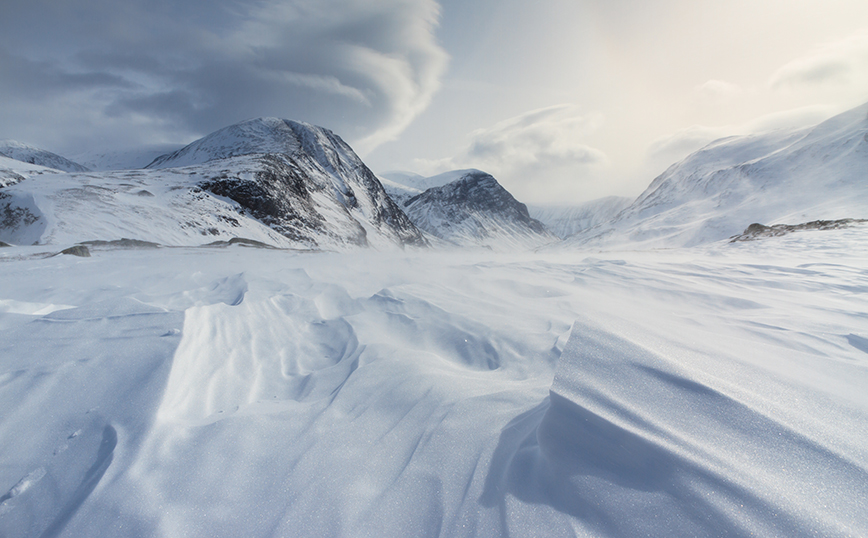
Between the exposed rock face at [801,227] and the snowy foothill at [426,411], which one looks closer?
the snowy foothill at [426,411]

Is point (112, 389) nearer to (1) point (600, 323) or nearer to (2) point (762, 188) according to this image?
(1) point (600, 323)

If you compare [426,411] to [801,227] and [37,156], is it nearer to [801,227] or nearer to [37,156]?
[801,227]

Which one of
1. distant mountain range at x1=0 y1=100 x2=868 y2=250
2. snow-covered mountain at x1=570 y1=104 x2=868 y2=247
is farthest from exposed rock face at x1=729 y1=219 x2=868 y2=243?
snow-covered mountain at x1=570 y1=104 x2=868 y2=247

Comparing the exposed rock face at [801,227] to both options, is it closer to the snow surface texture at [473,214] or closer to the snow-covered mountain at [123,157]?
the snow surface texture at [473,214]

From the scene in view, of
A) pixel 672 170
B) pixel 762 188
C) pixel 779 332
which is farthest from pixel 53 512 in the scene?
pixel 672 170

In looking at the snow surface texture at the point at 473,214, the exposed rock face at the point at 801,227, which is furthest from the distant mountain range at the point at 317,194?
the snow surface texture at the point at 473,214

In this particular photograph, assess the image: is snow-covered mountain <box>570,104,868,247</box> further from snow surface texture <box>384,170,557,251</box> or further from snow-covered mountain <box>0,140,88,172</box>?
snow-covered mountain <box>0,140,88,172</box>
